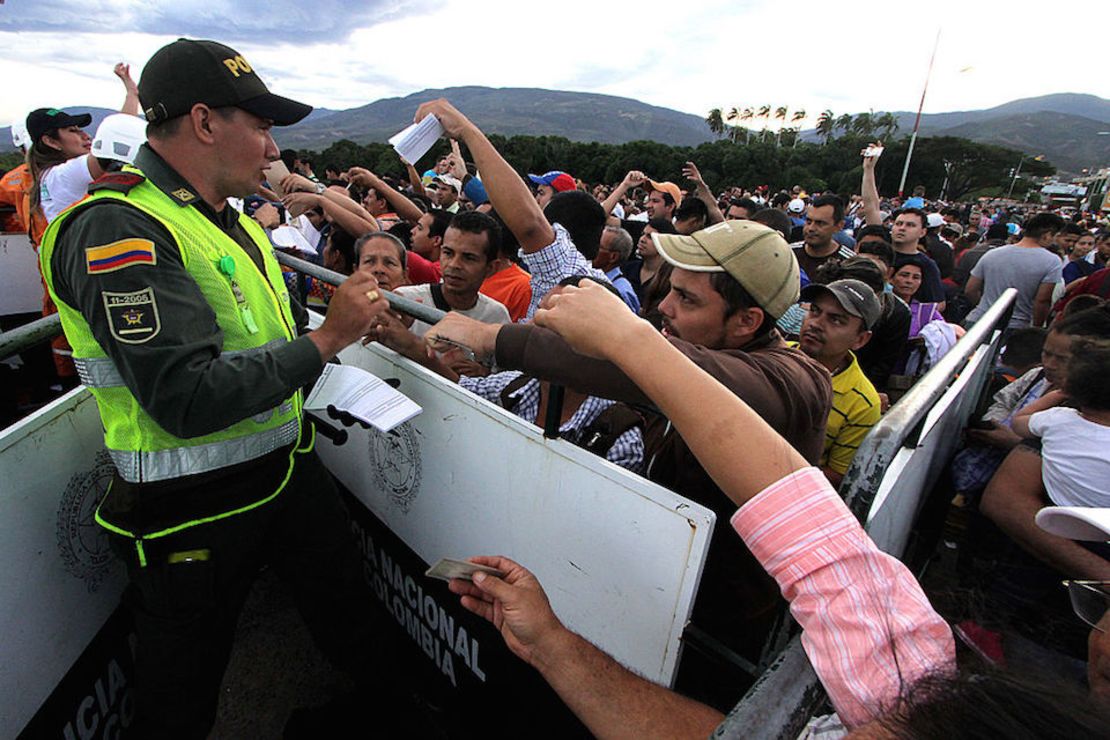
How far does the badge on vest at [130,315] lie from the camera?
4.38 feet

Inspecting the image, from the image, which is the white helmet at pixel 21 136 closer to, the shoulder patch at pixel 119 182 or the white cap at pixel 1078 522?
the shoulder patch at pixel 119 182

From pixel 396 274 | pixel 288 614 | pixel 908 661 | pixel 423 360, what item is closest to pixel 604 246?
pixel 396 274

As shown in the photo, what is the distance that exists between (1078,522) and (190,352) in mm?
2108

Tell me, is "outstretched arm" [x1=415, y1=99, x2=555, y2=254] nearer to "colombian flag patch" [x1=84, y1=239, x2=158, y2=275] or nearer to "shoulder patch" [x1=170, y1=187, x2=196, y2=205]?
"shoulder patch" [x1=170, y1=187, x2=196, y2=205]

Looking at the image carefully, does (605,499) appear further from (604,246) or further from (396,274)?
(604,246)

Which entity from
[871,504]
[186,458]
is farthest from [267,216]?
[871,504]

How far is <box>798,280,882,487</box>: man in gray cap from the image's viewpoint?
8.24ft

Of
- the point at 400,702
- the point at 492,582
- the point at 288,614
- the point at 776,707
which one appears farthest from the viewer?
the point at 288,614

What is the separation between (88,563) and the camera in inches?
72.7

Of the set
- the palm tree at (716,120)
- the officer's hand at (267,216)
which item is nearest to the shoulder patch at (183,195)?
the officer's hand at (267,216)

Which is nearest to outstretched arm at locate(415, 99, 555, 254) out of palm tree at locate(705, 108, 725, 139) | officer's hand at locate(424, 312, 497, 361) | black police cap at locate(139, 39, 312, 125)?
black police cap at locate(139, 39, 312, 125)

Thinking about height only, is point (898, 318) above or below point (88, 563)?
above

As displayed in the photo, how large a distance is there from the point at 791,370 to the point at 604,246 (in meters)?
3.62

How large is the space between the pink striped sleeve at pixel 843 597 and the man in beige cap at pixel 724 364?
328 millimetres
